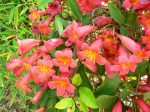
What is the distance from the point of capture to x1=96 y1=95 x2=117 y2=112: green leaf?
112 centimetres

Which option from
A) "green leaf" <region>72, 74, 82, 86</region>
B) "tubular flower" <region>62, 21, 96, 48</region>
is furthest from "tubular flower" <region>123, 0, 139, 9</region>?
"green leaf" <region>72, 74, 82, 86</region>

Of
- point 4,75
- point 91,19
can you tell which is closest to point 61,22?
point 91,19

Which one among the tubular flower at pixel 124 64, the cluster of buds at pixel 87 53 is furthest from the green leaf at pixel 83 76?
the tubular flower at pixel 124 64

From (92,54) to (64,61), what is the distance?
7 centimetres

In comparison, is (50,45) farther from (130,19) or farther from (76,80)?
(130,19)

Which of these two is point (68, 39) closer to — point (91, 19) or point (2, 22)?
point (91, 19)

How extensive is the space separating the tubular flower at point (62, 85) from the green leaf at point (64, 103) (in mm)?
33

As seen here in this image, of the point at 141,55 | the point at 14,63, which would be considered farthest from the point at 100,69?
the point at 14,63

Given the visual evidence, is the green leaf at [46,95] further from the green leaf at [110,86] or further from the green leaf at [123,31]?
the green leaf at [123,31]

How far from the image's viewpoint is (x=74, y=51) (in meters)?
1.10

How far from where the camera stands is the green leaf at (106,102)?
1118 mm

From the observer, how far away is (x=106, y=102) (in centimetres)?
114

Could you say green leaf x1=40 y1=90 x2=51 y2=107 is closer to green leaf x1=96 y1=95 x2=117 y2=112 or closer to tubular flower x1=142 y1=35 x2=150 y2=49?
green leaf x1=96 y1=95 x2=117 y2=112

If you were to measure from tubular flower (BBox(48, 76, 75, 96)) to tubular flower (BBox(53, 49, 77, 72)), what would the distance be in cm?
3
